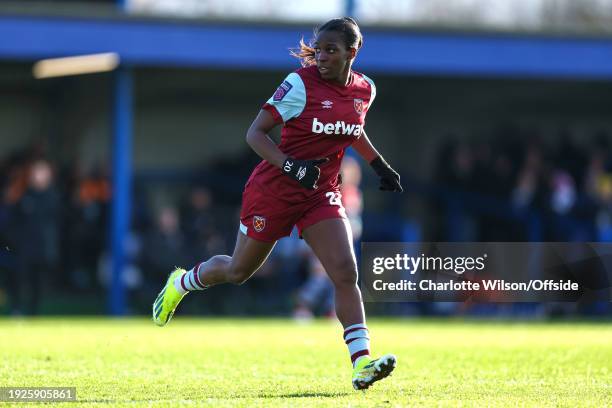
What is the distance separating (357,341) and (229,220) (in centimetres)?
1095

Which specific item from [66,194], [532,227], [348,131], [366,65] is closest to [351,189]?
[366,65]

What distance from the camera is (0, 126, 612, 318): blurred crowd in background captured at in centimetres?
1504

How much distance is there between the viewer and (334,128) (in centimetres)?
696

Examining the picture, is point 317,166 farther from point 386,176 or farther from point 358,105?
point 386,176

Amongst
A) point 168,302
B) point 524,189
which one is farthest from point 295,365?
point 524,189

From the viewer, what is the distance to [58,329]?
40.8 feet

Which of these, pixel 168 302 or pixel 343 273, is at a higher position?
pixel 343 273


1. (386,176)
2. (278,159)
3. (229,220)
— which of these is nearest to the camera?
(278,159)

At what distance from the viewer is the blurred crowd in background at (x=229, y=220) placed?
15.0 metres

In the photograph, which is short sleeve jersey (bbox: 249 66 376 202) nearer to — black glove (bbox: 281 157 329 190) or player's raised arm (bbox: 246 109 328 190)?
player's raised arm (bbox: 246 109 328 190)

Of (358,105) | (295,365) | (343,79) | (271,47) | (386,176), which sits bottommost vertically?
(295,365)

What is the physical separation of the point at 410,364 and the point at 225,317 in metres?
7.66

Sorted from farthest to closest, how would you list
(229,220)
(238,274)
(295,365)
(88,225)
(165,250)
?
(88,225) < (229,220) < (165,250) < (295,365) < (238,274)

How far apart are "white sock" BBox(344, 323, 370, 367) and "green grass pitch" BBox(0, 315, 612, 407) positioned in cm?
19
